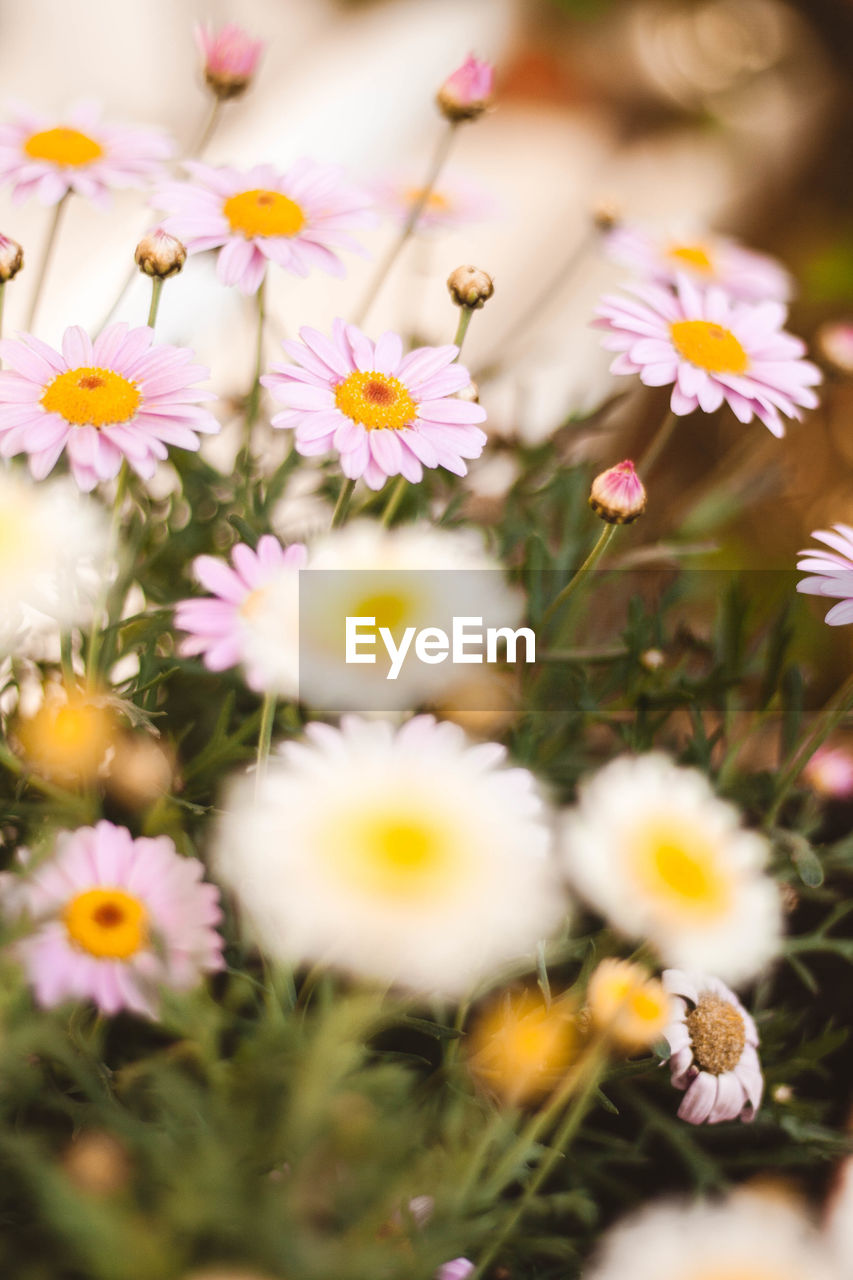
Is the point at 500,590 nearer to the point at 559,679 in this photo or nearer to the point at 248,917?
the point at 559,679

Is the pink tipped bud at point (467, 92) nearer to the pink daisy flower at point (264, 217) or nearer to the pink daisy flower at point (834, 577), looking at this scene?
the pink daisy flower at point (264, 217)

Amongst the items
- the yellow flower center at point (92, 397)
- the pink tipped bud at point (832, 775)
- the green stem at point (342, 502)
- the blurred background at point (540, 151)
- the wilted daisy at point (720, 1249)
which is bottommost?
the wilted daisy at point (720, 1249)

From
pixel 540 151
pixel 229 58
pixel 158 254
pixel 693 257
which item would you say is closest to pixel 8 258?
pixel 158 254

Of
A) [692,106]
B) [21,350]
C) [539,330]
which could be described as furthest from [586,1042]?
[692,106]

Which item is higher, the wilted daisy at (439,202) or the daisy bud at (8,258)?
the wilted daisy at (439,202)

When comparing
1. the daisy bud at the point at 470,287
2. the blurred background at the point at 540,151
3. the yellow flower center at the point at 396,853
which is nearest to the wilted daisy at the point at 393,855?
the yellow flower center at the point at 396,853

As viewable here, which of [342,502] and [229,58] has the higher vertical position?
[229,58]

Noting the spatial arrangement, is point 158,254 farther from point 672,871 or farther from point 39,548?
point 672,871
